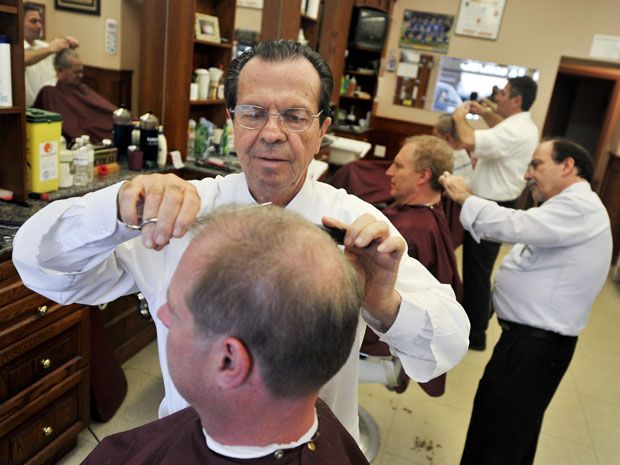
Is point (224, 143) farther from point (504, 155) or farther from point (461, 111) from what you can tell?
point (504, 155)

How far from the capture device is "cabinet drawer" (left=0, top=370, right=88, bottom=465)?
1939mm

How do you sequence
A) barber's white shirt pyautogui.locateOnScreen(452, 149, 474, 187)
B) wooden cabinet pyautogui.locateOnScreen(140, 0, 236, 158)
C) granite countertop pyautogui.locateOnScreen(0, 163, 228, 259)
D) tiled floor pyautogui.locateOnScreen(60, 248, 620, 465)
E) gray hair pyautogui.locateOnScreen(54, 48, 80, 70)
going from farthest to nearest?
barber's white shirt pyautogui.locateOnScreen(452, 149, 474, 187), wooden cabinet pyautogui.locateOnScreen(140, 0, 236, 158), tiled floor pyautogui.locateOnScreen(60, 248, 620, 465), gray hair pyautogui.locateOnScreen(54, 48, 80, 70), granite countertop pyautogui.locateOnScreen(0, 163, 228, 259)

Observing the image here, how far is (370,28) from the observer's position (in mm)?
5953

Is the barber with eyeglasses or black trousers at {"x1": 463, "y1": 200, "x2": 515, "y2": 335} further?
black trousers at {"x1": 463, "y1": 200, "x2": 515, "y2": 335}

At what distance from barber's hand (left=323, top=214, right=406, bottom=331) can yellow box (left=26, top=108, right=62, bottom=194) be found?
1693 mm

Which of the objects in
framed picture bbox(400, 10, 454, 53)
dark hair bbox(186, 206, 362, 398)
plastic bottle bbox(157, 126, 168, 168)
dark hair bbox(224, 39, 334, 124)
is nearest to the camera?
dark hair bbox(186, 206, 362, 398)

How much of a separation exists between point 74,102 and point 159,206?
195 cm

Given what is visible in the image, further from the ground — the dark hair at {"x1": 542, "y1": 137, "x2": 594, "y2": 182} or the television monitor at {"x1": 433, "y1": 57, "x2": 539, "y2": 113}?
the television monitor at {"x1": 433, "y1": 57, "x2": 539, "y2": 113}

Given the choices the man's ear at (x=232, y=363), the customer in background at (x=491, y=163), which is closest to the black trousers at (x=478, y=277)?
the customer in background at (x=491, y=163)

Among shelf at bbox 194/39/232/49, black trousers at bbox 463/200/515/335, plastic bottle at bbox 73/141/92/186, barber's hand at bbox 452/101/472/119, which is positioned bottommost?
black trousers at bbox 463/200/515/335

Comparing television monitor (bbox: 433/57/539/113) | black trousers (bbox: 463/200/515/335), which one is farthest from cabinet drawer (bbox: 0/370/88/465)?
television monitor (bbox: 433/57/539/113)

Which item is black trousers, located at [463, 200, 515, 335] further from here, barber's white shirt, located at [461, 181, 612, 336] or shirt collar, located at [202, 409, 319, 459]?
shirt collar, located at [202, 409, 319, 459]

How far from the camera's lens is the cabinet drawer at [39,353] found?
185 centimetres

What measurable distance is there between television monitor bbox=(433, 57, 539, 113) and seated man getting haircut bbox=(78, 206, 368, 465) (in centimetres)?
602
